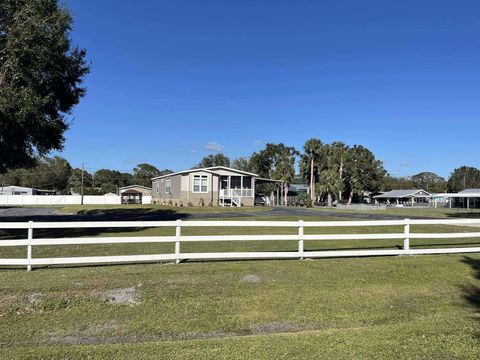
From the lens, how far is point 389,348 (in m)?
5.89

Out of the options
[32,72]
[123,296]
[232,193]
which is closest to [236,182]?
[232,193]

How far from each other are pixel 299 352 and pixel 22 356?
3.55 m

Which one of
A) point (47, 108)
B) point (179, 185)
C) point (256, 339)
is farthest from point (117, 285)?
point (179, 185)

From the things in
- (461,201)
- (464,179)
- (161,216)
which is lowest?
(161,216)

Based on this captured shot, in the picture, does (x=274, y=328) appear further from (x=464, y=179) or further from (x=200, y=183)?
(x=464, y=179)

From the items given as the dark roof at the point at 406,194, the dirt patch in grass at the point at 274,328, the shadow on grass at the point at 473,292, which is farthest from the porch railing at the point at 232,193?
the dark roof at the point at 406,194

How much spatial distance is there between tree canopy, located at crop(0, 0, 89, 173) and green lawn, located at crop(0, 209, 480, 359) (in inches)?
288

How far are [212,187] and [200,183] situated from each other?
4.93 feet

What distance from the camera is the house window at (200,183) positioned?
51.0 metres

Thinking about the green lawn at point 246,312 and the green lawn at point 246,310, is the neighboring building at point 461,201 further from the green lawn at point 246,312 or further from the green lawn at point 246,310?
the green lawn at point 246,312

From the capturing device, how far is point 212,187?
51.4 metres

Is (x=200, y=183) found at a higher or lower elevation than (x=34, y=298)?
higher

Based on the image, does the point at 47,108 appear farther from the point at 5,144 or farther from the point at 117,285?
the point at 117,285

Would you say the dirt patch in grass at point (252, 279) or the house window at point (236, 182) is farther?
the house window at point (236, 182)
